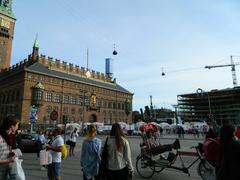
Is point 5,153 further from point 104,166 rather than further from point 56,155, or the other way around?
point 56,155

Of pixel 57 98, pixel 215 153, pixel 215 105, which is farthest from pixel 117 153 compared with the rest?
pixel 215 105

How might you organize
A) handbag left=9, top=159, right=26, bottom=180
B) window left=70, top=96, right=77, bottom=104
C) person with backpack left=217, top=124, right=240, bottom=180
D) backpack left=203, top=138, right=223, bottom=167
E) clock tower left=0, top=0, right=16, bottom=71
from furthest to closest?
window left=70, top=96, right=77, bottom=104, clock tower left=0, top=0, right=16, bottom=71, handbag left=9, top=159, right=26, bottom=180, backpack left=203, top=138, right=223, bottom=167, person with backpack left=217, top=124, right=240, bottom=180

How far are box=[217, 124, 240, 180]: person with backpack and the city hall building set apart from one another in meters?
56.3

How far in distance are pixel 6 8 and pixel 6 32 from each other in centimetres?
1021

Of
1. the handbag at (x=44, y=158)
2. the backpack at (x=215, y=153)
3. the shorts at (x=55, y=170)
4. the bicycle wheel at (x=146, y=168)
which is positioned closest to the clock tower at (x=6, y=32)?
the bicycle wheel at (x=146, y=168)

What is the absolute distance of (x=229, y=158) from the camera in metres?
3.74

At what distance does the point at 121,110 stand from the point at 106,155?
9548 centimetres

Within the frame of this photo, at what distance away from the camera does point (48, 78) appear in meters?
70.6

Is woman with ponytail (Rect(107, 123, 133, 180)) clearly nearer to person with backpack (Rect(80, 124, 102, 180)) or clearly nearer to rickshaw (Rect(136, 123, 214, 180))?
person with backpack (Rect(80, 124, 102, 180))

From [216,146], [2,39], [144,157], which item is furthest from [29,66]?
[216,146]

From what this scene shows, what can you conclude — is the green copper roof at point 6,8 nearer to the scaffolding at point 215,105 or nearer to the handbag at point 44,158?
the scaffolding at point 215,105

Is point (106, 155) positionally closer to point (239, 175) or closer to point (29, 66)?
point (239, 175)

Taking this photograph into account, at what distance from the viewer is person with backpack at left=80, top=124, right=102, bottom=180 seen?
16.5 ft

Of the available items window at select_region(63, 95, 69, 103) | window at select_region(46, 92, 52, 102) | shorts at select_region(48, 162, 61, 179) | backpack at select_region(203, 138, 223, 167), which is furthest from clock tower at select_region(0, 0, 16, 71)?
backpack at select_region(203, 138, 223, 167)
